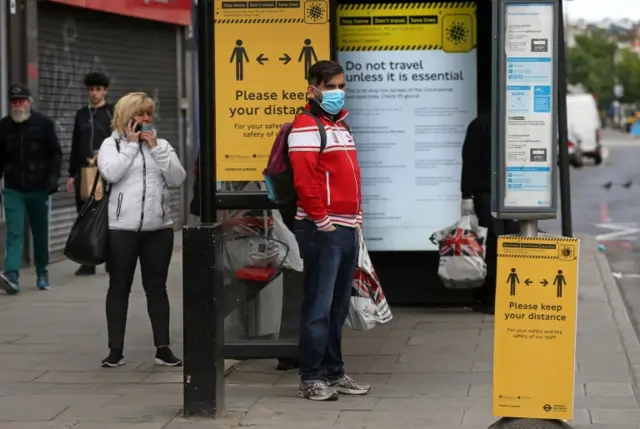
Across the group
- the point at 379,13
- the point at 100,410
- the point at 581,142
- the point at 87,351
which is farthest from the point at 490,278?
the point at 581,142

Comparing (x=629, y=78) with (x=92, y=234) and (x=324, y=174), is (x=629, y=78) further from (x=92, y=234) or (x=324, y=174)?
(x=324, y=174)

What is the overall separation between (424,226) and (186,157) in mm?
8567

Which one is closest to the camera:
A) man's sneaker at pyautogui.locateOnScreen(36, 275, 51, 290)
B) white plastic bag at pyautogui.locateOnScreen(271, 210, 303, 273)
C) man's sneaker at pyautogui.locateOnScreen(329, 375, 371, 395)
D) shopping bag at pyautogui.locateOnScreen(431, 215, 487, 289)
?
man's sneaker at pyautogui.locateOnScreen(329, 375, 371, 395)

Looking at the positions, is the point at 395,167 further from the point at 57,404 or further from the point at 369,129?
the point at 57,404

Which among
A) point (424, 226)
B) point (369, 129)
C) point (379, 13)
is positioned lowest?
point (424, 226)

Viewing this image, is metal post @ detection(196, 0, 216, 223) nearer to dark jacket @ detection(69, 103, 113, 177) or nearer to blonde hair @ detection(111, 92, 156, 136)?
blonde hair @ detection(111, 92, 156, 136)

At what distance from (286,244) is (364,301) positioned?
58 cm

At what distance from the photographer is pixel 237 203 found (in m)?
8.07

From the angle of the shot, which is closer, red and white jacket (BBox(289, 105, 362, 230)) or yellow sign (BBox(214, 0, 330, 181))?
red and white jacket (BBox(289, 105, 362, 230))

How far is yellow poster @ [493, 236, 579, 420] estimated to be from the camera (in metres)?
6.26

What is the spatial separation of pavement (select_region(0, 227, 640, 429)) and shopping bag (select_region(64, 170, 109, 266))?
0.71m

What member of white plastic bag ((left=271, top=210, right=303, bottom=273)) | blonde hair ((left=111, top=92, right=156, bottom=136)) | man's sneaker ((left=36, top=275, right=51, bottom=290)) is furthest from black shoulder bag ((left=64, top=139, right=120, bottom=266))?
man's sneaker ((left=36, top=275, right=51, bottom=290))

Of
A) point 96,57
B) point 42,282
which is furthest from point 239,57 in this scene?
point 96,57

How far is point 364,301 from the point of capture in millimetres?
8055
